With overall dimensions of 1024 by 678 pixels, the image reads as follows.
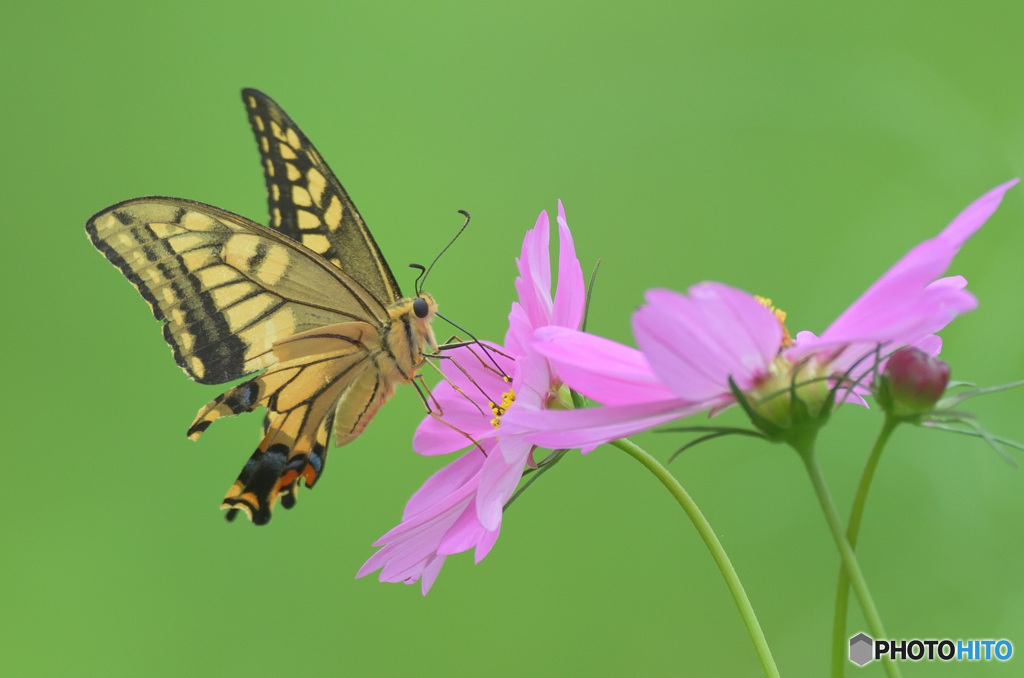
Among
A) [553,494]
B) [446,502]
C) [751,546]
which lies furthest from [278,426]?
[751,546]

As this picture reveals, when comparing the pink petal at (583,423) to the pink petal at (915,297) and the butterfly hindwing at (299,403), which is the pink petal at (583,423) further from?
the butterfly hindwing at (299,403)

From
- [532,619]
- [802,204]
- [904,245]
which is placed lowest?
[532,619]

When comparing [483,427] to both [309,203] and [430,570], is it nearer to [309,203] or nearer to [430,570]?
[430,570]

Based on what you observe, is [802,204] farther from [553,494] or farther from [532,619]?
[532,619]

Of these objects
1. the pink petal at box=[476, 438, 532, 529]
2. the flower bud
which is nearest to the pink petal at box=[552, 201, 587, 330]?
the pink petal at box=[476, 438, 532, 529]

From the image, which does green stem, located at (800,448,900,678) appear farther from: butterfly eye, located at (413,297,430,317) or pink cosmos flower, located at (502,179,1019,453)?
butterfly eye, located at (413,297,430,317)
